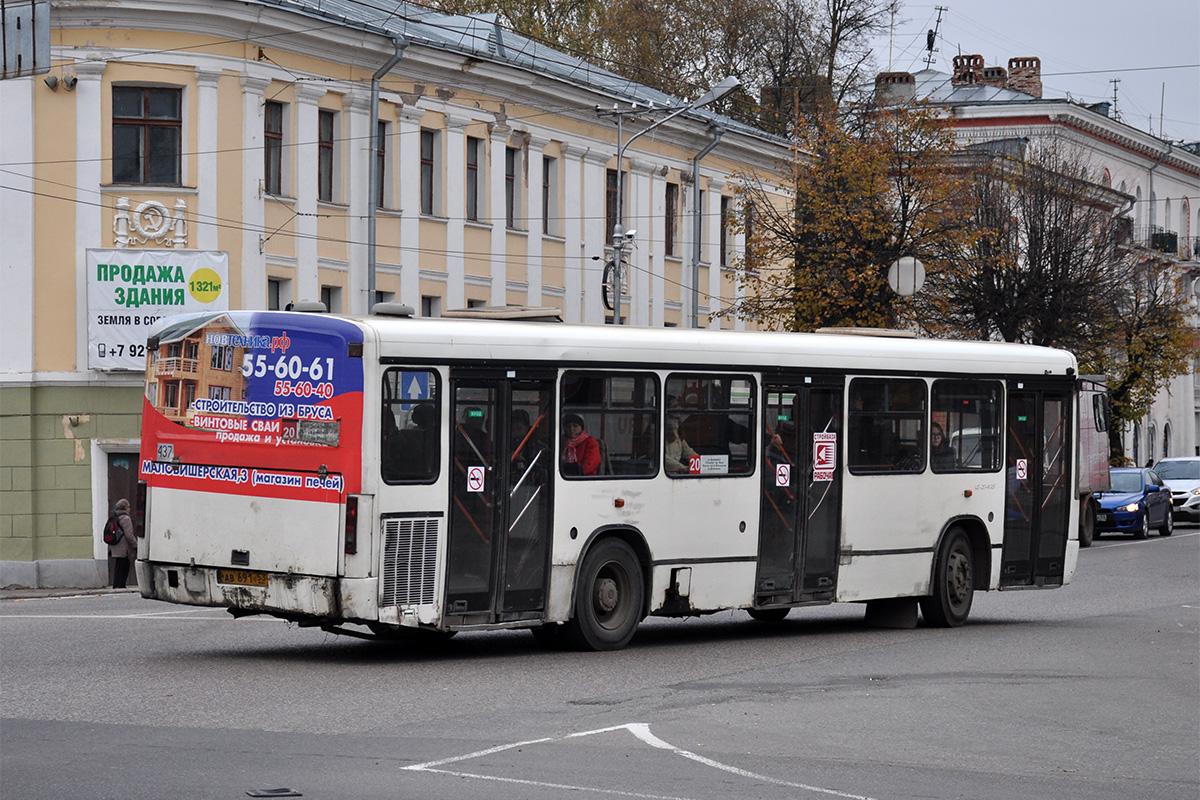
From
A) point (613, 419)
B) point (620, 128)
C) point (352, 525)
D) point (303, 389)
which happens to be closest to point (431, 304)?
point (620, 128)

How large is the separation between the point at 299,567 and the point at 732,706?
11.6 ft

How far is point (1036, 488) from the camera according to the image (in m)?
19.5

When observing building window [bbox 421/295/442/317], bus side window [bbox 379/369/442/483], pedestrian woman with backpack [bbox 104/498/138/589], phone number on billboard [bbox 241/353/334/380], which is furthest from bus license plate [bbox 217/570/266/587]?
building window [bbox 421/295/442/317]

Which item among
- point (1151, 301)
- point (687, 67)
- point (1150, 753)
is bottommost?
point (1150, 753)

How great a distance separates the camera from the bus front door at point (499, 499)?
46.9 ft

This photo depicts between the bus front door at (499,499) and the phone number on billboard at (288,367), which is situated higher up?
the phone number on billboard at (288,367)

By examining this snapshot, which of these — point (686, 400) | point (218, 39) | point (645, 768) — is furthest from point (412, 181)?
point (645, 768)

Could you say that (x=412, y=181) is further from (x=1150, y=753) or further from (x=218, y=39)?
(x=1150, y=753)

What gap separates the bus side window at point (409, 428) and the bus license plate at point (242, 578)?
4.00 feet

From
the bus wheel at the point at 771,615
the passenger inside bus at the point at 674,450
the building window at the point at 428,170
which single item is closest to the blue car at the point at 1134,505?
the building window at the point at 428,170

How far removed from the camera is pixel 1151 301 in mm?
53312

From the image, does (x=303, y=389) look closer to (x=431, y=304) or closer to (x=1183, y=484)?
(x=431, y=304)

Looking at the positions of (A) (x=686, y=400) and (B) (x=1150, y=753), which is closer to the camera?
(B) (x=1150, y=753)

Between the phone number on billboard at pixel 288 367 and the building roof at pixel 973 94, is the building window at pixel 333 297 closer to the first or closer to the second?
the phone number on billboard at pixel 288 367
